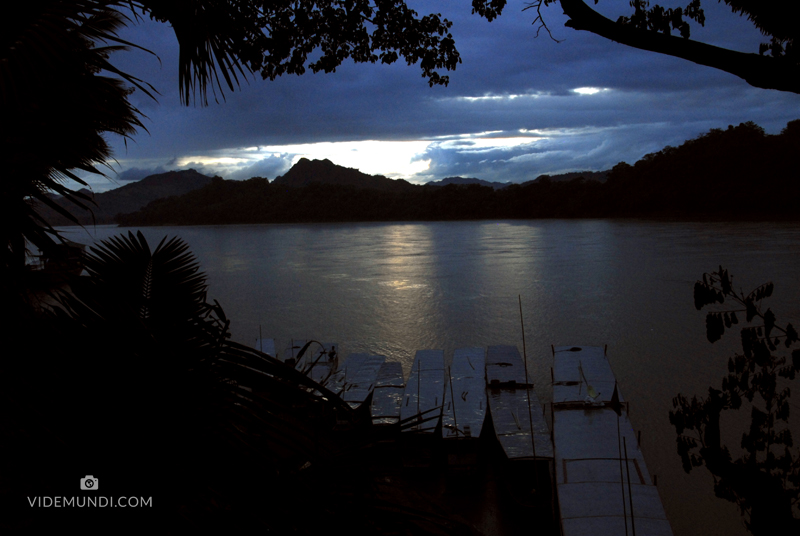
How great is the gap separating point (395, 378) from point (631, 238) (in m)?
33.6

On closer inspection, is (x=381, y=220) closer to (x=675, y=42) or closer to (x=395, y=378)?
(x=395, y=378)

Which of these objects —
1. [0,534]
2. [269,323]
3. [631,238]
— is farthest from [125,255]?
[631,238]

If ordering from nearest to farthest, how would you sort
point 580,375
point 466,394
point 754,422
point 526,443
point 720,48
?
1. point 720,48
2. point 754,422
3. point 526,443
4. point 466,394
5. point 580,375

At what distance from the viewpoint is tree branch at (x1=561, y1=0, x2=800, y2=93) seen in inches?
76.7

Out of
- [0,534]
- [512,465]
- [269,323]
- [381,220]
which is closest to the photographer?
[0,534]

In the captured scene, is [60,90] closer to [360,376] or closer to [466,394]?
[466,394]

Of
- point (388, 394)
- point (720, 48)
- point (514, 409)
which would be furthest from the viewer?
point (388, 394)

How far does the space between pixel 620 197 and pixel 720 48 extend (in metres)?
69.0

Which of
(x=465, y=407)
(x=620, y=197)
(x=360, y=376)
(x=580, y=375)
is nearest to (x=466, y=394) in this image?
(x=465, y=407)

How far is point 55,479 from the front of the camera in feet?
3.71

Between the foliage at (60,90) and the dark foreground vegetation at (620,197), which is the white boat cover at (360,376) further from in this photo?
the dark foreground vegetation at (620,197)

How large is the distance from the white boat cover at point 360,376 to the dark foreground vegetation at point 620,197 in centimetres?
5095

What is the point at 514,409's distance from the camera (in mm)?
9031

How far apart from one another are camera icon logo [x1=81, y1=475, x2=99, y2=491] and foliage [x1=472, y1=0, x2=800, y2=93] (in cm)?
236
